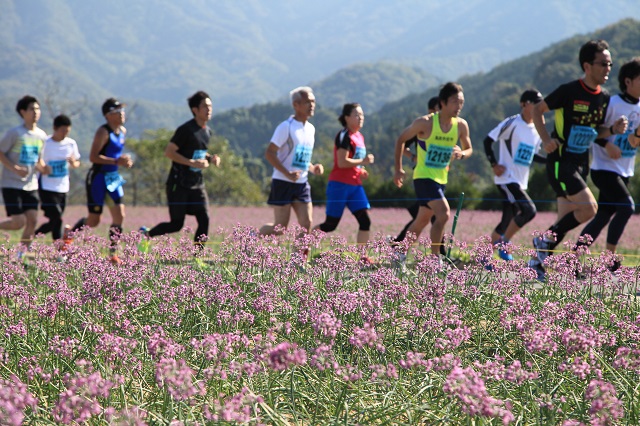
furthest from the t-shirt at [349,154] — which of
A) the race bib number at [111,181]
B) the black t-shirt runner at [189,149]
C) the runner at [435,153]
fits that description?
the race bib number at [111,181]

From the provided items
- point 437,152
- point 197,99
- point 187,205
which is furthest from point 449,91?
point 187,205

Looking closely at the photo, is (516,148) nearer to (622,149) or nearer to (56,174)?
(622,149)

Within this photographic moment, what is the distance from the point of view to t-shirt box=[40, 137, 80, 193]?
10.7 meters

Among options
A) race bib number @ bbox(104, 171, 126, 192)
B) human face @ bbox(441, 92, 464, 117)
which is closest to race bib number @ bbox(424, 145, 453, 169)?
human face @ bbox(441, 92, 464, 117)

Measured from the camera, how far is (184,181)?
371 inches

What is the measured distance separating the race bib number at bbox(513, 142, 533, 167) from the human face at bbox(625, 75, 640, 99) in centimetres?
180

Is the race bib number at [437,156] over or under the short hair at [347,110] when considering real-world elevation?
under

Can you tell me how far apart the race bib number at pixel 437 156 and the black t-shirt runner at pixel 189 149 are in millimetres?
2674

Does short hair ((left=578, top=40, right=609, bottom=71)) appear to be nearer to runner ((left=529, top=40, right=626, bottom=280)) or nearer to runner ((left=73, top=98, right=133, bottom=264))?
runner ((left=529, top=40, right=626, bottom=280))

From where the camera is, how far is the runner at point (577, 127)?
26.3ft

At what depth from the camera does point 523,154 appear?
9.96m

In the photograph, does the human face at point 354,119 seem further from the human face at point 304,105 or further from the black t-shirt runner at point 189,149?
the black t-shirt runner at point 189,149

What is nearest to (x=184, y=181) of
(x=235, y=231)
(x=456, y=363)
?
(x=235, y=231)

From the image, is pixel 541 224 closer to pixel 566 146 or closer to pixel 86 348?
pixel 566 146
